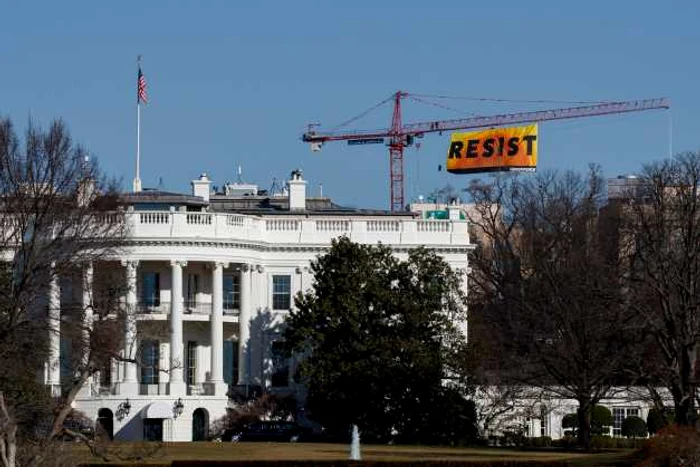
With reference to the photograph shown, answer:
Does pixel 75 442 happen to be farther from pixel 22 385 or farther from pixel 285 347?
pixel 285 347

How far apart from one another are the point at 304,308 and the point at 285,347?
2265 mm

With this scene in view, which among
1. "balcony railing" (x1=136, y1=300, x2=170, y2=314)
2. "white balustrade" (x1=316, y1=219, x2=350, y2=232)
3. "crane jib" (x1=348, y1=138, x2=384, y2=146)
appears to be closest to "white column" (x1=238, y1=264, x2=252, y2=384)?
"balcony railing" (x1=136, y1=300, x2=170, y2=314)

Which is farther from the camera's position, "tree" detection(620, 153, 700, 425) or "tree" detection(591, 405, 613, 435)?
"tree" detection(591, 405, 613, 435)

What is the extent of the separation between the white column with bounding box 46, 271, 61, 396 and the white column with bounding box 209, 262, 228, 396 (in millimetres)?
7603

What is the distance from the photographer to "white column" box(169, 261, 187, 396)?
110 metres

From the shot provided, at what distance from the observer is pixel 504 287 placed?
130250 mm

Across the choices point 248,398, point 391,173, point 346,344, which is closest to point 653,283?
point 346,344

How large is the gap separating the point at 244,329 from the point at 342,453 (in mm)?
30081

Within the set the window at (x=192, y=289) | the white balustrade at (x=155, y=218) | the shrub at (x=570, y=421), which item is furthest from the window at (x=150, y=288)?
the shrub at (x=570, y=421)

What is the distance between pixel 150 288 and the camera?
113062 mm

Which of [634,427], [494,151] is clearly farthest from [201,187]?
[494,151]

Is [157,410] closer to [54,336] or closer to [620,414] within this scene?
[54,336]

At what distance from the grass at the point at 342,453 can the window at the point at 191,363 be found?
19.2m

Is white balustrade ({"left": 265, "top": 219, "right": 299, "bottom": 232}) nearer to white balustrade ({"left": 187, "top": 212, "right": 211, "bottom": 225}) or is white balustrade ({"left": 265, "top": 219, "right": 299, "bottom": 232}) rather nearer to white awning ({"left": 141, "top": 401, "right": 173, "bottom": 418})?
white balustrade ({"left": 187, "top": 212, "right": 211, "bottom": 225})
